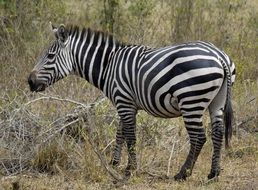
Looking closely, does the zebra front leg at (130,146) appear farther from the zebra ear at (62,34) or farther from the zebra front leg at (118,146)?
the zebra ear at (62,34)

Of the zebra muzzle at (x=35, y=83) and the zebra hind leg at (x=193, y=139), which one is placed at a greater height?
the zebra muzzle at (x=35, y=83)

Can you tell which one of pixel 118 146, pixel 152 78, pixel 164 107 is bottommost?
pixel 118 146

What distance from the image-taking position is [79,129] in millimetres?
7297

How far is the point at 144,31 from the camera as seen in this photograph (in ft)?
35.8

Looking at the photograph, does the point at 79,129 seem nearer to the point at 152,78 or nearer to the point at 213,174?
the point at 152,78

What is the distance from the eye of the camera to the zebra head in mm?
7027

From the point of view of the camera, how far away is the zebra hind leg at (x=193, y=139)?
6.22 meters

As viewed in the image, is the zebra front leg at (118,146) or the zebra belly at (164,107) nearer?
the zebra belly at (164,107)

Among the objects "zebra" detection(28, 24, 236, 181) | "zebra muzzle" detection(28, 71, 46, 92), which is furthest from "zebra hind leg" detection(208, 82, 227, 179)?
"zebra muzzle" detection(28, 71, 46, 92)

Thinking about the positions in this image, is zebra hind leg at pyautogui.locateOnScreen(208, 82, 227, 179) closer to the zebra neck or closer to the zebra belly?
the zebra belly

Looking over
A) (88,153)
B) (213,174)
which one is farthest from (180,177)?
(88,153)

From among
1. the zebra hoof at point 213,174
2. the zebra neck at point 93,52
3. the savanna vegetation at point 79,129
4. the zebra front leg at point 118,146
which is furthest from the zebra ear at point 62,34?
the zebra hoof at point 213,174

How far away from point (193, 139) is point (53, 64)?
1.95 m

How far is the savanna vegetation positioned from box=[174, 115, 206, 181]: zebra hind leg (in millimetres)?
120
